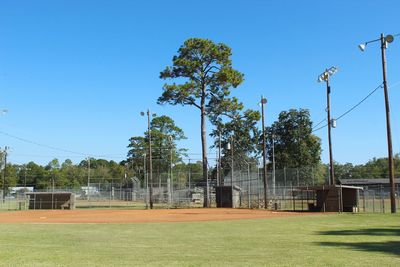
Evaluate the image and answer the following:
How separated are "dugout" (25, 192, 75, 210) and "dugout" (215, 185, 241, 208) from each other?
53.3 feet

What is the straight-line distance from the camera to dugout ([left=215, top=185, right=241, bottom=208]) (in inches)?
1978

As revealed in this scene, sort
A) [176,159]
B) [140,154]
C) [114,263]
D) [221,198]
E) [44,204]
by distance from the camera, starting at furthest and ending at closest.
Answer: [140,154] → [176,159] → [44,204] → [221,198] → [114,263]

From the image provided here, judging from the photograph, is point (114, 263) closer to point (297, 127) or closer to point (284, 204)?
point (284, 204)

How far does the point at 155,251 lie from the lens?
516 inches

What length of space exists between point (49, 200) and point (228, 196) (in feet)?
67.5

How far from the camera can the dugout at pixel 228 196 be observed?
50250mm

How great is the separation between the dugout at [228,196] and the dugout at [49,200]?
16.3 metres

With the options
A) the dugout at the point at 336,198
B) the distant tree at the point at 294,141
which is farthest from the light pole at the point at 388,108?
the distant tree at the point at 294,141

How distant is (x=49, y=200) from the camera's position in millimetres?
55188

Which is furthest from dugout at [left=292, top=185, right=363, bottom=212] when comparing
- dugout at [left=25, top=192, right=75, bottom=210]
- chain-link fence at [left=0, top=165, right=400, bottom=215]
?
dugout at [left=25, top=192, right=75, bottom=210]

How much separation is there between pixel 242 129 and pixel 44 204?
54350 mm

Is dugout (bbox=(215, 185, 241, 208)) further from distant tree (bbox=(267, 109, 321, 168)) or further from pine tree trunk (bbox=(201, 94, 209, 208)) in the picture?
distant tree (bbox=(267, 109, 321, 168))

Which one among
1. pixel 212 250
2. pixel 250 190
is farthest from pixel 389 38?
pixel 250 190

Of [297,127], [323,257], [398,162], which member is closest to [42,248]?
[323,257]
